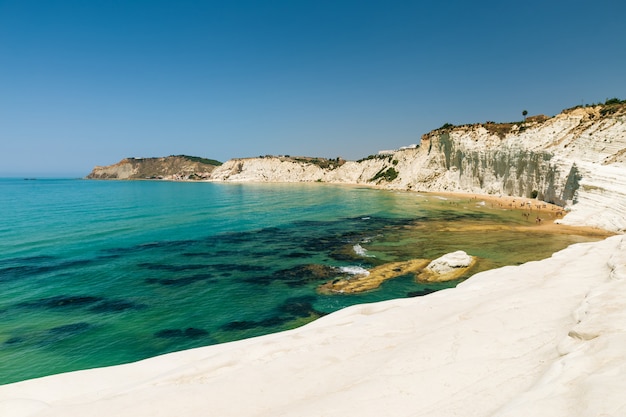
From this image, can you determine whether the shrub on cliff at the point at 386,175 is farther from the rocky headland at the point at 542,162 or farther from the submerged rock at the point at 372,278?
the submerged rock at the point at 372,278

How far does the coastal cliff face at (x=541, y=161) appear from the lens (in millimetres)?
42969

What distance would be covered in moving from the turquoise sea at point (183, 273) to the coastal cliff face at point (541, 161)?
9.95 metres

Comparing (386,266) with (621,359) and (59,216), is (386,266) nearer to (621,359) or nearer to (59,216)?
(621,359)

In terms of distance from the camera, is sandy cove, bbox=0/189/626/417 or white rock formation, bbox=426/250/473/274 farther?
white rock formation, bbox=426/250/473/274

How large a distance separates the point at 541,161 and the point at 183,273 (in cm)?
6965

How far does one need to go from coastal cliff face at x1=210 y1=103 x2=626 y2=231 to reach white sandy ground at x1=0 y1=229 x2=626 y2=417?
3934 centimetres

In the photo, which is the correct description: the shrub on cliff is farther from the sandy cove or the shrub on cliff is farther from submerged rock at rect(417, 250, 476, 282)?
the sandy cove

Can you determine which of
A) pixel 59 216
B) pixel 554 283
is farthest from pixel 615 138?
pixel 59 216

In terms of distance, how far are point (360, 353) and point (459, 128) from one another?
10312 centimetres

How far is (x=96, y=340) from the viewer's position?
626 inches

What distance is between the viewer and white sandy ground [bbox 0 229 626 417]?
6.01 meters

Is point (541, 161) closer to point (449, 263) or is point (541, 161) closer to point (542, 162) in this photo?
point (542, 162)

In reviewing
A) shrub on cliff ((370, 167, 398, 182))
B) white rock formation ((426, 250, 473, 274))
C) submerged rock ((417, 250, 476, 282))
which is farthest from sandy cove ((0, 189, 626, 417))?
shrub on cliff ((370, 167, 398, 182))

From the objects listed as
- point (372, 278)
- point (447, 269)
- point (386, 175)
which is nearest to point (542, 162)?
point (447, 269)
